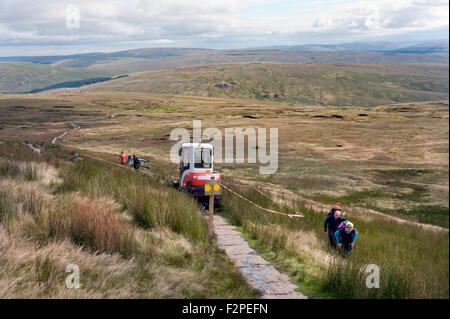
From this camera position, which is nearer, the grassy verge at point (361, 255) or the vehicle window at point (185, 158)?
the grassy verge at point (361, 255)

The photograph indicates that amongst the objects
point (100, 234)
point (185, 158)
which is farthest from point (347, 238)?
point (185, 158)

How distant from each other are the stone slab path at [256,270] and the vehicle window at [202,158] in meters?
5.81

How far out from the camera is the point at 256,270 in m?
6.76

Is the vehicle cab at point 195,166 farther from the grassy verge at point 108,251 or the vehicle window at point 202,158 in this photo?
the grassy verge at point 108,251

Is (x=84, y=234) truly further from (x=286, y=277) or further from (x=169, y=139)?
(x=169, y=139)

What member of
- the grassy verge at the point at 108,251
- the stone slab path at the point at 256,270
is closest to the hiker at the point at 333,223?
the stone slab path at the point at 256,270

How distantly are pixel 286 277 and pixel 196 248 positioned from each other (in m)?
1.86

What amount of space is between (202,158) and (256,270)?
345 inches

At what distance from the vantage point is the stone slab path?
19.1 ft

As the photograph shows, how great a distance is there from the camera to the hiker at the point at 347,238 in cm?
757

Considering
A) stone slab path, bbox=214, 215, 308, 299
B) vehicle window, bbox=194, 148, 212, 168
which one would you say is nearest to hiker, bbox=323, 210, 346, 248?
stone slab path, bbox=214, 215, 308, 299

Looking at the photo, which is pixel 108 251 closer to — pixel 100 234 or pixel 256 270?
pixel 100 234

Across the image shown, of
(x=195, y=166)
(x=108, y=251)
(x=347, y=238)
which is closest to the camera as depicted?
(x=108, y=251)
